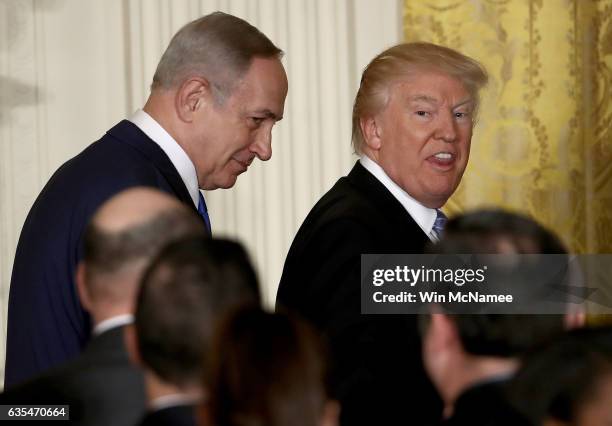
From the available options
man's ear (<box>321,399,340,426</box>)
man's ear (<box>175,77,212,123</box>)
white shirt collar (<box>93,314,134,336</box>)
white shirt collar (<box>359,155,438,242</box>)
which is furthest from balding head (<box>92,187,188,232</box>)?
white shirt collar (<box>359,155,438,242</box>)

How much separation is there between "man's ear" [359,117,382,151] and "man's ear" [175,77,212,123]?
1.29 ft

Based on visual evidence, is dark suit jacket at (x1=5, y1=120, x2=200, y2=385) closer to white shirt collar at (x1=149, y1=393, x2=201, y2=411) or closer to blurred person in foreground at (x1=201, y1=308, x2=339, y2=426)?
white shirt collar at (x1=149, y1=393, x2=201, y2=411)

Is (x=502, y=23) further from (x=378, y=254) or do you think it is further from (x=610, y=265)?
(x=378, y=254)

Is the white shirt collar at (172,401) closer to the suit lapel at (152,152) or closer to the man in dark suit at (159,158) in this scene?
the man in dark suit at (159,158)

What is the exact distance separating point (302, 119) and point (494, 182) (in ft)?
2.55

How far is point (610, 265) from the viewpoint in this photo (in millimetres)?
5020

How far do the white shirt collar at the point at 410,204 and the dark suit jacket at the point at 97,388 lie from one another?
128cm

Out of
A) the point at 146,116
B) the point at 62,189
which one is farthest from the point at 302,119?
the point at 62,189

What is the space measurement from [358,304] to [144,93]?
2.44 m

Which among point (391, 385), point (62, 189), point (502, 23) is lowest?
point (391, 385)

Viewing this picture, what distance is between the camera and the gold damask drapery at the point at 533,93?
4980 millimetres

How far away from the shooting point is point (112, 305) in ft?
6.58

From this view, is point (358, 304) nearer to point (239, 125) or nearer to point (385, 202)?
point (385, 202)

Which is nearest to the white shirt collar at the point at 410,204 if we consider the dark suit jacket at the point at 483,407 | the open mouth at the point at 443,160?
the open mouth at the point at 443,160
